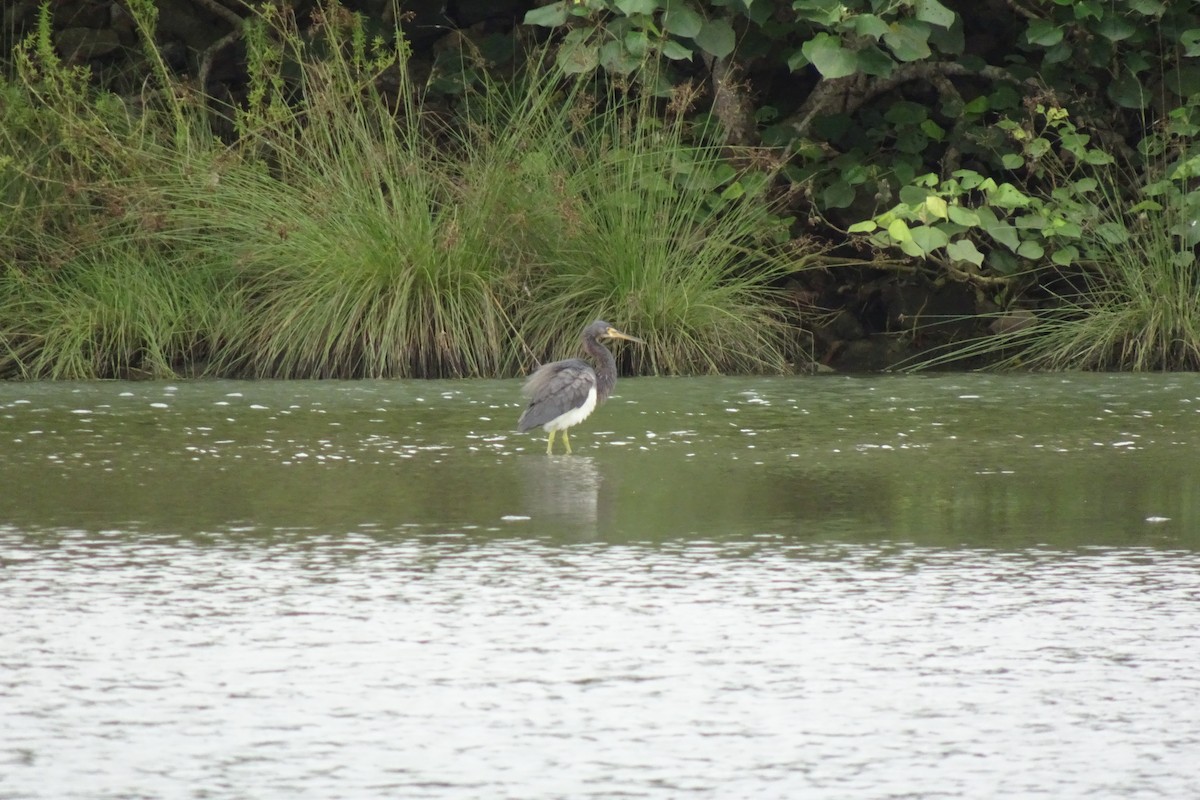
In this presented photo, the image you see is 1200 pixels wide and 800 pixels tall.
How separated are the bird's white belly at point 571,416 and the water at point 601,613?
0.16 metres

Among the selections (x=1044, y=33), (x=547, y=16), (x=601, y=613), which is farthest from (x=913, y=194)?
(x=601, y=613)

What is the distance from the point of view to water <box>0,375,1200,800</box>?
3066mm

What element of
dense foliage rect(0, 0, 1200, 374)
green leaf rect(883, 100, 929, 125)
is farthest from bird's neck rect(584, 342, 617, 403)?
green leaf rect(883, 100, 929, 125)

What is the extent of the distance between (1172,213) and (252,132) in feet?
17.4

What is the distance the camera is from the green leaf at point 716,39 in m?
10.8

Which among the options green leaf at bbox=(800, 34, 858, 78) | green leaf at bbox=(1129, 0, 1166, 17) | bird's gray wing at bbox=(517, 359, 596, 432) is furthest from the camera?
green leaf at bbox=(1129, 0, 1166, 17)

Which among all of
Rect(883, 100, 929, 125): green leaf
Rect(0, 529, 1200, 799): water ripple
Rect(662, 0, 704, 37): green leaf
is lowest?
Rect(0, 529, 1200, 799): water ripple

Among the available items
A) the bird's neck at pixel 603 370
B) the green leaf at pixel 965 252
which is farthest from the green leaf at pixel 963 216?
the bird's neck at pixel 603 370

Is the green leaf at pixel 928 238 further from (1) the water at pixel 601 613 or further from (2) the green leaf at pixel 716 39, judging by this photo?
(1) the water at pixel 601 613

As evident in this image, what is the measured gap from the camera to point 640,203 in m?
10.2

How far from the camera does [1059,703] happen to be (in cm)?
338

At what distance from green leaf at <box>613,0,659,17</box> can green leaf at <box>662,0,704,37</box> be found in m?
0.20

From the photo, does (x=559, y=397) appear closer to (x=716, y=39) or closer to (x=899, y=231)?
(x=899, y=231)

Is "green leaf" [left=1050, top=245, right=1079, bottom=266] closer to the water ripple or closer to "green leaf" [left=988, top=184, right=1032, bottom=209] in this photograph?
"green leaf" [left=988, top=184, right=1032, bottom=209]
